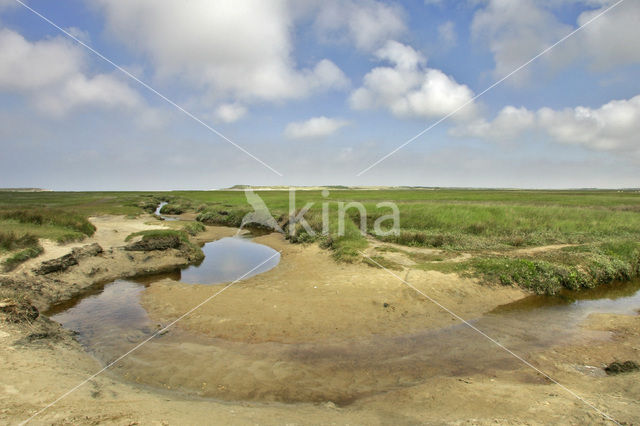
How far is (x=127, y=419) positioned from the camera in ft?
14.0

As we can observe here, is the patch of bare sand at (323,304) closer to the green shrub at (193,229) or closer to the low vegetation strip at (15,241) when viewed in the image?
the low vegetation strip at (15,241)

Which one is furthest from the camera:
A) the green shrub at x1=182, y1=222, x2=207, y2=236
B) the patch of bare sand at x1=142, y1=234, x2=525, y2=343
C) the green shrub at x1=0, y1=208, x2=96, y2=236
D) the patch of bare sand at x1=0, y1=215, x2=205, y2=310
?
the green shrub at x1=182, y1=222, x2=207, y2=236

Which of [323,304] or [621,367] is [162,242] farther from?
[621,367]

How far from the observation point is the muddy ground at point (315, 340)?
4707 mm

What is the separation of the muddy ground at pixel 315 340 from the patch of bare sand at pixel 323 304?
52 millimetres

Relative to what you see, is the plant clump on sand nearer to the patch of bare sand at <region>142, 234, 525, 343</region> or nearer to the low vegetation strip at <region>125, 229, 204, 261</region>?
the patch of bare sand at <region>142, 234, 525, 343</region>

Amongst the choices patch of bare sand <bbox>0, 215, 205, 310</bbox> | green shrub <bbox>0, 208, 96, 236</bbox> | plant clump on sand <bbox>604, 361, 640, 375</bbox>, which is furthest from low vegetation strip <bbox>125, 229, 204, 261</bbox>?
plant clump on sand <bbox>604, 361, 640, 375</bbox>

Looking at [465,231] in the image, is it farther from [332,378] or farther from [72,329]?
[72,329]

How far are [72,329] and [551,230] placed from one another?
28952mm

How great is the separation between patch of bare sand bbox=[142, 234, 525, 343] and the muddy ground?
0.17 ft

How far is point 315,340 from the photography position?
27.9 ft

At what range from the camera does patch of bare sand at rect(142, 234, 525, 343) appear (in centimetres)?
916

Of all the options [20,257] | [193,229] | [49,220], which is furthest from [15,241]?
[193,229]

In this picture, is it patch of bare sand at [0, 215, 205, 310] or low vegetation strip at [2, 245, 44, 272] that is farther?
low vegetation strip at [2, 245, 44, 272]
